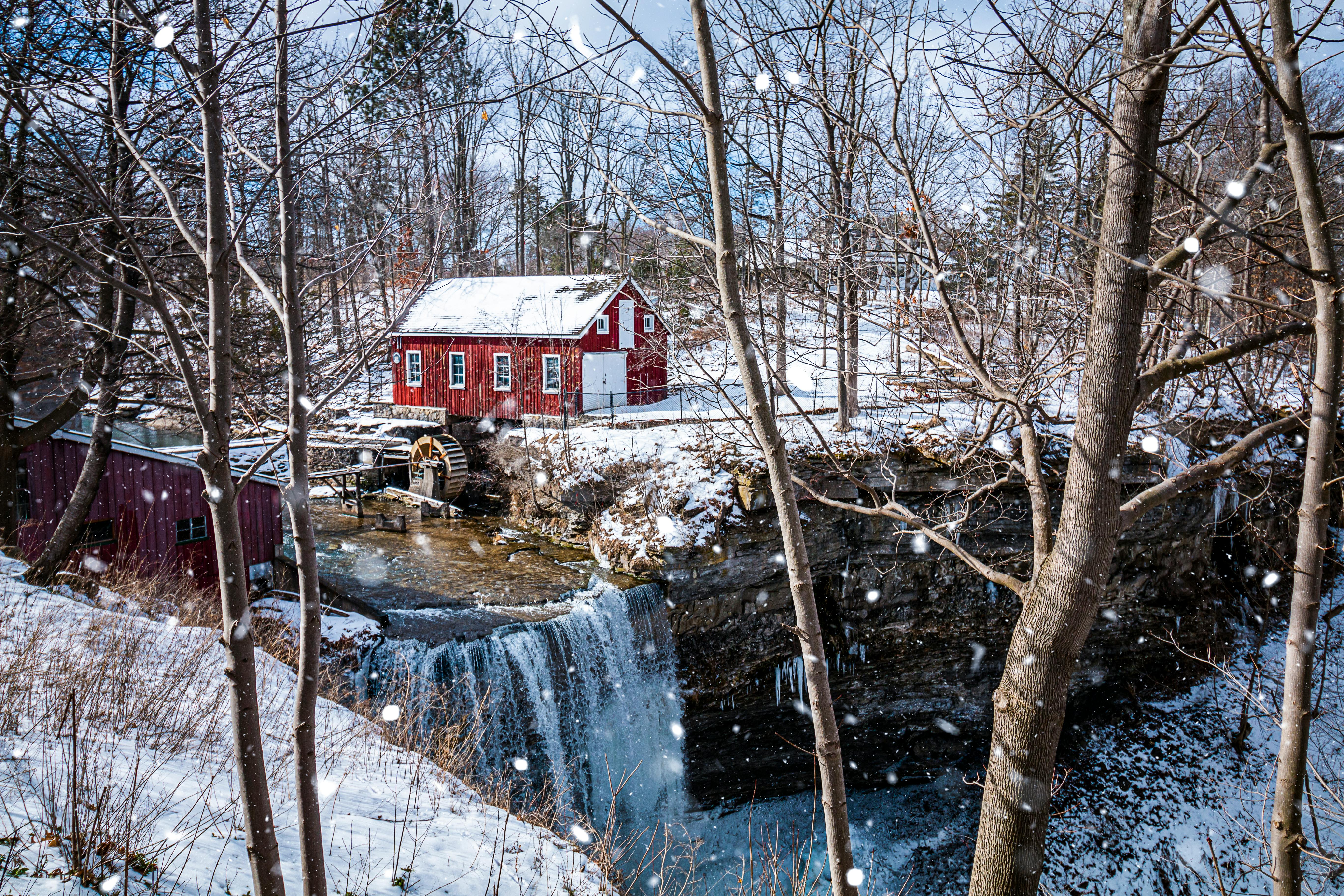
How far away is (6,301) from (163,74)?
7174mm

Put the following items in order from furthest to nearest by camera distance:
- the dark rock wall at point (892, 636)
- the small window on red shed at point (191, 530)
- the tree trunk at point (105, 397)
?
the dark rock wall at point (892, 636), the small window on red shed at point (191, 530), the tree trunk at point (105, 397)

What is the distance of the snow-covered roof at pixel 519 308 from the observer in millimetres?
20688

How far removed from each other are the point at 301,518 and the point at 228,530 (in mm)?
A: 232

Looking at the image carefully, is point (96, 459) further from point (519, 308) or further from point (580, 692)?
point (519, 308)

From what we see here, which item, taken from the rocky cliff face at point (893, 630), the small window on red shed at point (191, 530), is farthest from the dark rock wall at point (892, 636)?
the small window on red shed at point (191, 530)

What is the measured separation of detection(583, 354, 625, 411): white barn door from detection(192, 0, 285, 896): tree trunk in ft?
56.5

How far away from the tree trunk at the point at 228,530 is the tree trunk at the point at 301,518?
13 cm

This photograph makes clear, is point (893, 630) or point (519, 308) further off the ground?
point (519, 308)

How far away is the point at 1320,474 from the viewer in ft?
10.3

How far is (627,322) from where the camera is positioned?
22.0 metres

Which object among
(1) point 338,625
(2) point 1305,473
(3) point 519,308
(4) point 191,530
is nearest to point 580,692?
(1) point 338,625

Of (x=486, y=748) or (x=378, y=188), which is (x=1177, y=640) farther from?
(x=378, y=188)

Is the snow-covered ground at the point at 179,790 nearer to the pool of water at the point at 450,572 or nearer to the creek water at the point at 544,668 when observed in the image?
the creek water at the point at 544,668

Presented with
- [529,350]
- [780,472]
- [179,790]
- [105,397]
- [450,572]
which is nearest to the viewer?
[780,472]
